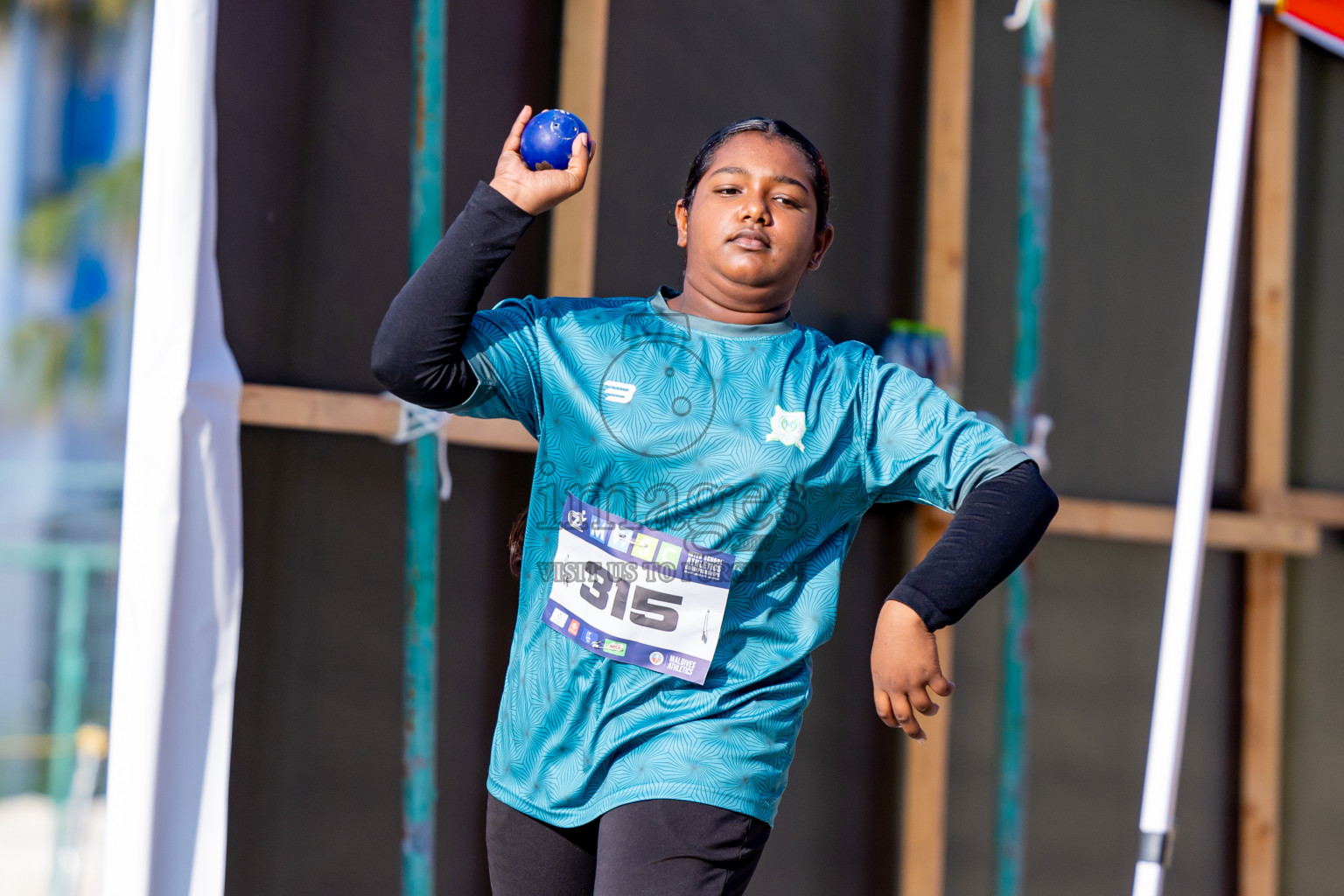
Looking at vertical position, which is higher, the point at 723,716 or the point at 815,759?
the point at 723,716

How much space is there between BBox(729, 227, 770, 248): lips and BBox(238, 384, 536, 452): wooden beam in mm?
1119

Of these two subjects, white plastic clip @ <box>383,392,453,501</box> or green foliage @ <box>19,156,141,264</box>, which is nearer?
green foliage @ <box>19,156,141,264</box>

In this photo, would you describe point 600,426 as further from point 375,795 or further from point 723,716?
point 375,795

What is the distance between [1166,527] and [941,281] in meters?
1.00

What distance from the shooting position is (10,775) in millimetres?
1959

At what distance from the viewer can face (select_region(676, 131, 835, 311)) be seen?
1335 millimetres

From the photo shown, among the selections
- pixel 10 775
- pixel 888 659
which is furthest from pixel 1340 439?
pixel 10 775

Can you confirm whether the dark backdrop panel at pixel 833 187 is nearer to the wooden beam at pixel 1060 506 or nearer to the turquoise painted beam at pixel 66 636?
the wooden beam at pixel 1060 506

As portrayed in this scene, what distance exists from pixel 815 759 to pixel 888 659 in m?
1.91

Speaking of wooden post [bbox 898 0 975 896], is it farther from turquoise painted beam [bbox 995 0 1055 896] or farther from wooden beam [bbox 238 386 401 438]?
wooden beam [bbox 238 386 401 438]

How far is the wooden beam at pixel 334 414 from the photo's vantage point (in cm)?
219

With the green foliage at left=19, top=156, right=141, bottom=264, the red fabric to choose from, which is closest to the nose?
the red fabric

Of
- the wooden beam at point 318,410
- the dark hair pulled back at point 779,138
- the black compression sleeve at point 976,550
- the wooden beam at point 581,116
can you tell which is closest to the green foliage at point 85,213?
the wooden beam at point 318,410

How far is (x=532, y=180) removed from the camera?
124 centimetres
